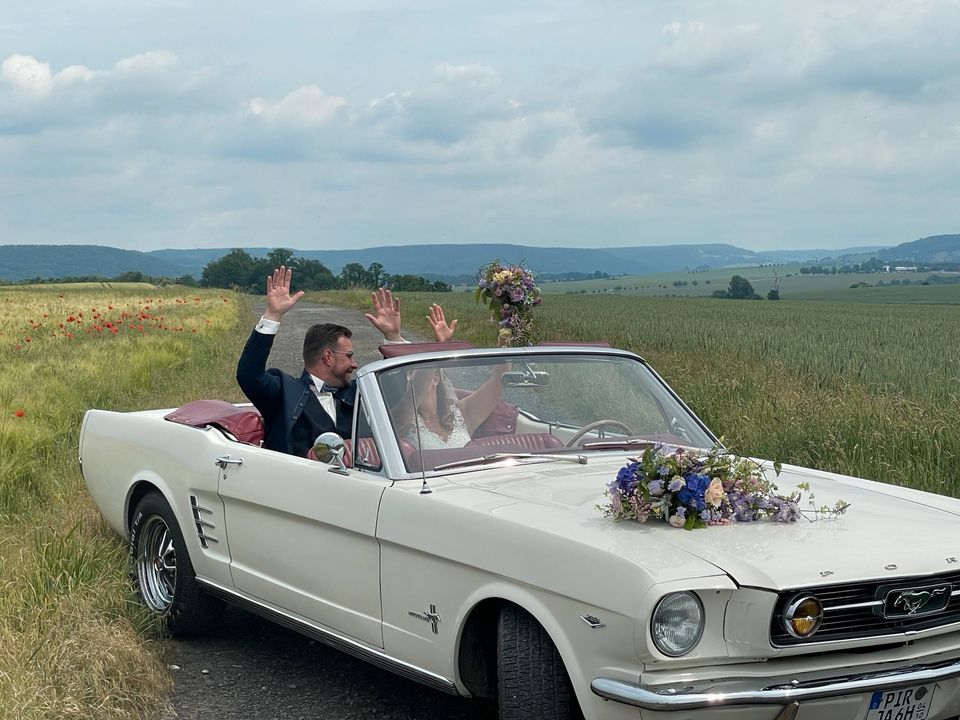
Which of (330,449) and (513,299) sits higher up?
(513,299)

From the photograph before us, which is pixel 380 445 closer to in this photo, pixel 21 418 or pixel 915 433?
pixel 915 433

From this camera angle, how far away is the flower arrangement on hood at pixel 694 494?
367 centimetres

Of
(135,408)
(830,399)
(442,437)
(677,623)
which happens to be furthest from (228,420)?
(135,408)

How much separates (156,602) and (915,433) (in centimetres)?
490

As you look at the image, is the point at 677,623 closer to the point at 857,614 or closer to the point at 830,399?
the point at 857,614

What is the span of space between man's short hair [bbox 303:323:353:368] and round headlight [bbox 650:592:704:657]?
3.06 metres

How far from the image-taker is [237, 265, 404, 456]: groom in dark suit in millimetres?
5598

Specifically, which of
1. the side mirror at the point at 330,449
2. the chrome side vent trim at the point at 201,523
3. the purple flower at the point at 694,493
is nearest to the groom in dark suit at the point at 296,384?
the chrome side vent trim at the point at 201,523

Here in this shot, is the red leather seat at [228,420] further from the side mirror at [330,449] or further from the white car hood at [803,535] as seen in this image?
Result: the white car hood at [803,535]

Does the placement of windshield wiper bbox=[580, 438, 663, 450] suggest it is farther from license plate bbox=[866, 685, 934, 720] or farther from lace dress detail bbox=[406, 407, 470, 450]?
license plate bbox=[866, 685, 934, 720]

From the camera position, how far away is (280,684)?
16.1 feet

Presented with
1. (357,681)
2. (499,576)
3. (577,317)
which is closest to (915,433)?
(357,681)

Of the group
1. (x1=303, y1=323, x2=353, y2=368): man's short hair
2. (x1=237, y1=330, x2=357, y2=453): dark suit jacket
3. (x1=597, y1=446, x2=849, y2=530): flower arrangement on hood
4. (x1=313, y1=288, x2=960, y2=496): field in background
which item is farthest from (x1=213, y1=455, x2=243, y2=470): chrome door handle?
(x1=313, y1=288, x2=960, y2=496): field in background

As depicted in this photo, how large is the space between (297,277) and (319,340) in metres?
45.9
